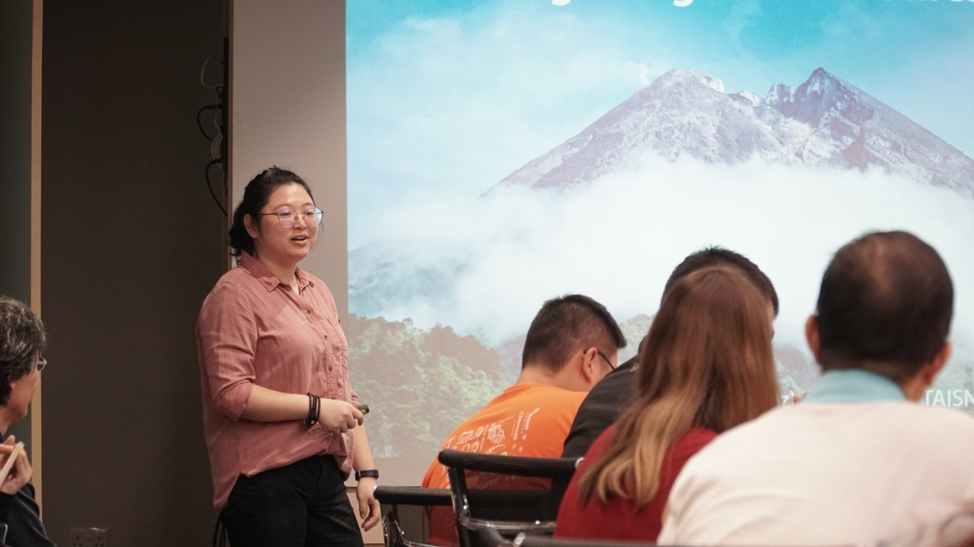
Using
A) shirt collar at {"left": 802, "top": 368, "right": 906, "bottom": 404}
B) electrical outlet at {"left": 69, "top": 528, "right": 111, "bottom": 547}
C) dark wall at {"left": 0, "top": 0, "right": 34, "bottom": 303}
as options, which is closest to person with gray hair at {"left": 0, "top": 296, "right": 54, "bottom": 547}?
dark wall at {"left": 0, "top": 0, "right": 34, "bottom": 303}

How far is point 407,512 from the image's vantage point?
5.79 feet

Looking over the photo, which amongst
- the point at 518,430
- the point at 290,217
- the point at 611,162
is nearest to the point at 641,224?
the point at 611,162

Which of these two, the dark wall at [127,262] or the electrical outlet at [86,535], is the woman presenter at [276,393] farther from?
the electrical outlet at [86,535]

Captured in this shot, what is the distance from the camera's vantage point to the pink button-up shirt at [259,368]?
228 centimetres

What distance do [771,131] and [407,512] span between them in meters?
2.31

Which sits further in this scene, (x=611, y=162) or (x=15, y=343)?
(x=611, y=162)

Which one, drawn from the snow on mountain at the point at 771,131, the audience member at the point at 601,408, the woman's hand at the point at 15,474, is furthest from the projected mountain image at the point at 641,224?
the audience member at the point at 601,408

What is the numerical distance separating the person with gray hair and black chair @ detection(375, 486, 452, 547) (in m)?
0.61

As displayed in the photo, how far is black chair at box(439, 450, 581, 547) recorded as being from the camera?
1462mm

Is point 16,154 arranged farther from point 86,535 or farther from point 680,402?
point 680,402

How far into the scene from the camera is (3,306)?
183cm

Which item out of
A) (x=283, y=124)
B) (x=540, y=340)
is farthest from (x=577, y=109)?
(x=540, y=340)

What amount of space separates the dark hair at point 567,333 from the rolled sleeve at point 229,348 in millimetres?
661

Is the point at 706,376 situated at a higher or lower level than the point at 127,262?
lower
